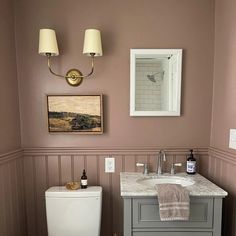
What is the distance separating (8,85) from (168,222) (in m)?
1.62

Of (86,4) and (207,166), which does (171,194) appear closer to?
(207,166)

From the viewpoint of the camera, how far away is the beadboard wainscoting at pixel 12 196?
5.15ft

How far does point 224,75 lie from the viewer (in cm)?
168

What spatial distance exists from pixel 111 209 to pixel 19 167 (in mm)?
912

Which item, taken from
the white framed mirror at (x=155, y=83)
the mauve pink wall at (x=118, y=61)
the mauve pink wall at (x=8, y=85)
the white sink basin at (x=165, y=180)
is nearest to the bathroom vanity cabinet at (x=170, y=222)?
the white sink basin at (x=165, y=180)

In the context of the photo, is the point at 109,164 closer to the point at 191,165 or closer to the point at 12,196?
the point at 191,165

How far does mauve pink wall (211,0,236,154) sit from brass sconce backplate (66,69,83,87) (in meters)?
1.20

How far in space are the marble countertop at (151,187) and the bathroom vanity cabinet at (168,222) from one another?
4 cm

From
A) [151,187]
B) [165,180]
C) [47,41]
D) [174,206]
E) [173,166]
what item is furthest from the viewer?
[173,166]

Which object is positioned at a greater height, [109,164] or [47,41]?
[47,41]

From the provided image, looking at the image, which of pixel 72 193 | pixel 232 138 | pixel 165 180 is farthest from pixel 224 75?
pixel 72 193

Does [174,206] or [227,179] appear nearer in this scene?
[174,206]

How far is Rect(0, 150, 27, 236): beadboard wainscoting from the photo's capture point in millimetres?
1570

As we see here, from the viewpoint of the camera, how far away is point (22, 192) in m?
1.85
